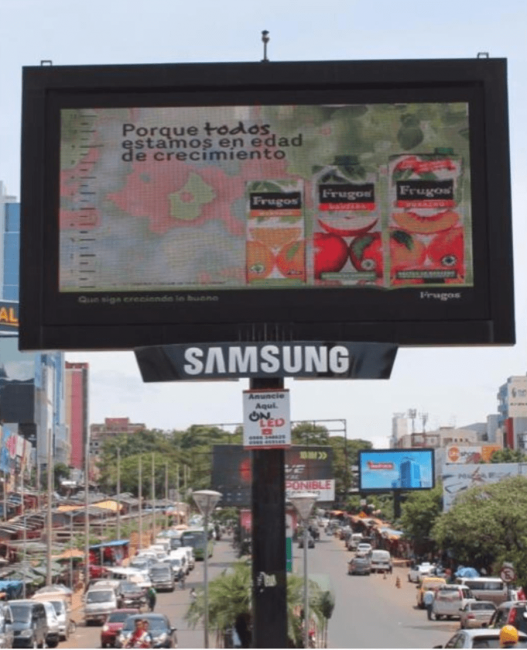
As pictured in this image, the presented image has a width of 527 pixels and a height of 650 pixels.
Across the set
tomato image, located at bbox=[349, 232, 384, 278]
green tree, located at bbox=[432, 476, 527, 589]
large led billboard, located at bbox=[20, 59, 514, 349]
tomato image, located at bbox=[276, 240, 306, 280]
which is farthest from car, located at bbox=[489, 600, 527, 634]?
green tree, located at bbox=[432, 476, 527, 589]

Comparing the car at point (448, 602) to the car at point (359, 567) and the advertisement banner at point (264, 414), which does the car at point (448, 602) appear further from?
the advertisement banner at point (264, 414)

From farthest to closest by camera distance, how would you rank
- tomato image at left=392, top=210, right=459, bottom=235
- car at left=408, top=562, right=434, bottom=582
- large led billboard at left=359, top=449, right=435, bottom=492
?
large led billboard at left=359, top=449, right=435, bottom=492
car at left=408, top=562, right=434, bottom=582
tomato image at left=392, top=210, right=459, bottom=235

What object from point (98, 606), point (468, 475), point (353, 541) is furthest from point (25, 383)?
point (98, 606)


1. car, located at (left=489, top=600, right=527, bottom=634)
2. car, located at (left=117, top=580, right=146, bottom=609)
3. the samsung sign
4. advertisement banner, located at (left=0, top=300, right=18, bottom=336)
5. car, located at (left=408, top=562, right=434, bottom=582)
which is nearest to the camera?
the samsung sign

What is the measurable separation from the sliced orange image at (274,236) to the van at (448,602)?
98.3ft

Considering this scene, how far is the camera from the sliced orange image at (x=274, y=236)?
20047 mm

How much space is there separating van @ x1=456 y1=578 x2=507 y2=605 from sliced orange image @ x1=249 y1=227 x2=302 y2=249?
105ft

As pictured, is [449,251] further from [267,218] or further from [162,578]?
[162,578]

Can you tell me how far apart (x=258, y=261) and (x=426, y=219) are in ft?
8.63

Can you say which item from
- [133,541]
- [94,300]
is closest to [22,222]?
[94,300]

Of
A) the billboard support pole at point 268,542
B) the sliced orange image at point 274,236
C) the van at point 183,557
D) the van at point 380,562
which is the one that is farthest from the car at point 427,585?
the sliced orange image at point 274,236

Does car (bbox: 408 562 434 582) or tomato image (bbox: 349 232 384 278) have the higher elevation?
tomato image (bbox: 349 232 384 278)

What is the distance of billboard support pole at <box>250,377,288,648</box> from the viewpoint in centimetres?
1966

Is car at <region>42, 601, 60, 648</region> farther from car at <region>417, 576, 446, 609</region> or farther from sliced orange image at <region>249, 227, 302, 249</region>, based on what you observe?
sliced orange image at <region>249, 227, 302, 249</region>
